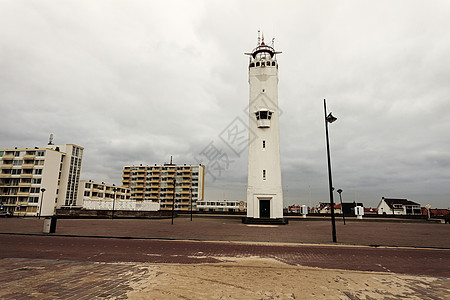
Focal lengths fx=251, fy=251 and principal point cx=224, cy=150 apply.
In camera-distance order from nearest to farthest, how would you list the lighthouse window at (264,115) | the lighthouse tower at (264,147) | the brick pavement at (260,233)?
the brick pavement at (260,233) < the lighthouse tower at (264,147) < the lighthouse window at (264,115)

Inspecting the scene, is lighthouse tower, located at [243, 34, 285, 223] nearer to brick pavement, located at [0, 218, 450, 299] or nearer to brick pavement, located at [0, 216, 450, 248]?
brick pavement, located at [0, 216, 450, 248]

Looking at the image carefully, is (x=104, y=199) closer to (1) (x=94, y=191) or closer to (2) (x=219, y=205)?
(1) (x=94, y=191)

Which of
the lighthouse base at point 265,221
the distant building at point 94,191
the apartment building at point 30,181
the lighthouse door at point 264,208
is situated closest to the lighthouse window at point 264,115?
the lighthouse door at point 264,208

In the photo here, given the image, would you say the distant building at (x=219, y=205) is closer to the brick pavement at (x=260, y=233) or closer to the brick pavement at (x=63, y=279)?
the brick pavement at (x=260, y=233)

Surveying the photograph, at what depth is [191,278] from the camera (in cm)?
714

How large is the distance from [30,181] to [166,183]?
175ft

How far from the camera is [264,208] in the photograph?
32.6 metres

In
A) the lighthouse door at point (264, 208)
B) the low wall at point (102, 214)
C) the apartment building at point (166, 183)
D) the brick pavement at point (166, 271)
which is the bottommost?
the low wall at point (102, 214)

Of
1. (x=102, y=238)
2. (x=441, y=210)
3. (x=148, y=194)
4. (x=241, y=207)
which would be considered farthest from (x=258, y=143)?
(x=441, y=210)

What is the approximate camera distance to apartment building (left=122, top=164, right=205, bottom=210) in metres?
108

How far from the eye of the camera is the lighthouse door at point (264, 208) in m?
32.4

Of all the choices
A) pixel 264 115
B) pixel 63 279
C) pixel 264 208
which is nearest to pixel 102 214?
pixel 264 208

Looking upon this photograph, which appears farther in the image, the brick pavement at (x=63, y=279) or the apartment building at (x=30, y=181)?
the apartment building at (x=30, y=181)

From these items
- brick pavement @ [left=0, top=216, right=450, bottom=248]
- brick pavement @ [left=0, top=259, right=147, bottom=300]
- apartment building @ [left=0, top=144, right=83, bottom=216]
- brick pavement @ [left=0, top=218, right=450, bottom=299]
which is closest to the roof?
brick pavement @ [left=0, top=216, right=450, bottom=248]
